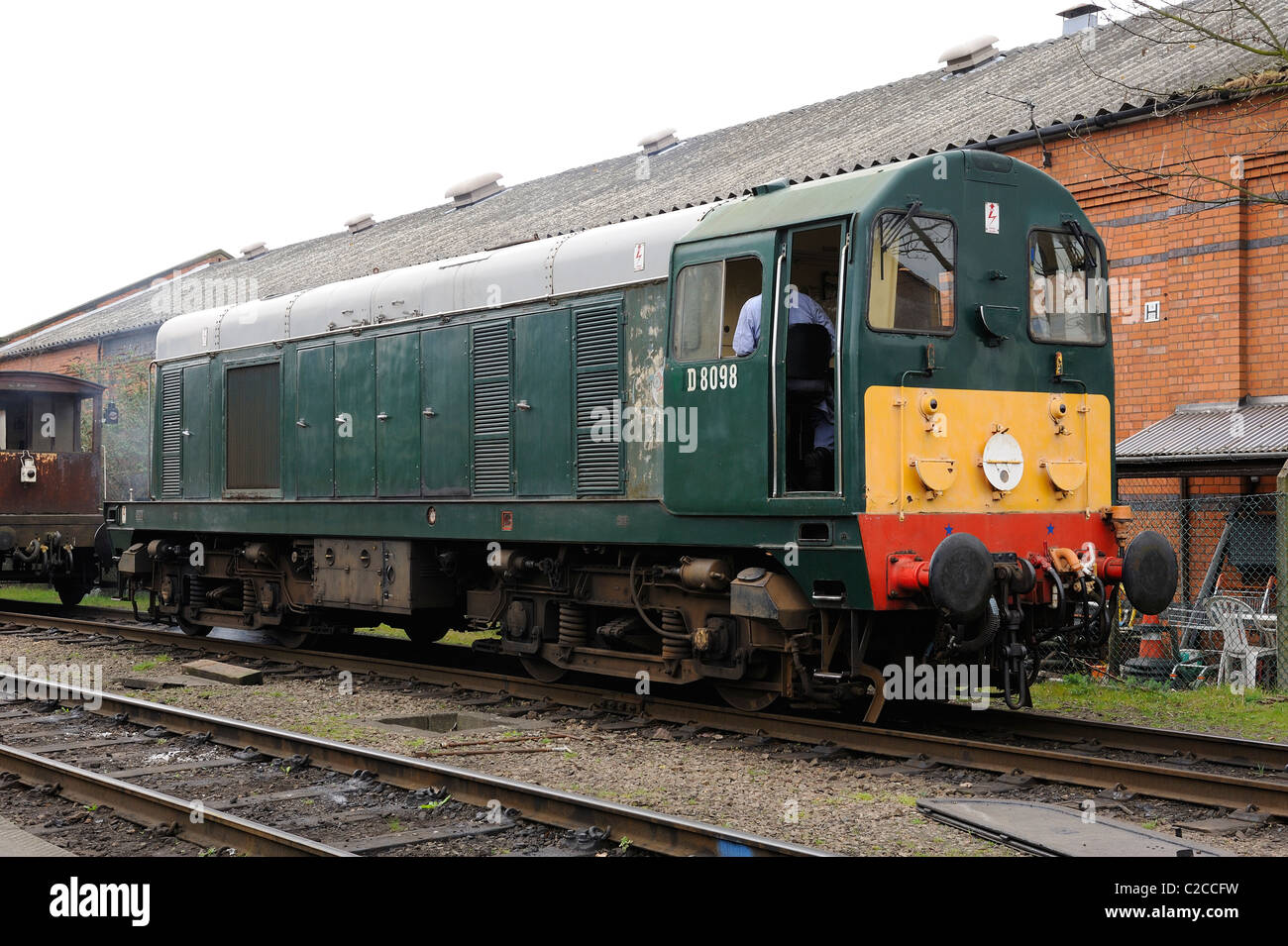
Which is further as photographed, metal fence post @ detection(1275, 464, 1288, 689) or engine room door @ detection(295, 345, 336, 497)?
engine room door @ detection(295, 345, 336, 497)

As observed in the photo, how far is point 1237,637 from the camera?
1095cm

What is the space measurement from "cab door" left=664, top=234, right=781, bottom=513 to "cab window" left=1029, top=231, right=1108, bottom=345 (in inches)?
74.7

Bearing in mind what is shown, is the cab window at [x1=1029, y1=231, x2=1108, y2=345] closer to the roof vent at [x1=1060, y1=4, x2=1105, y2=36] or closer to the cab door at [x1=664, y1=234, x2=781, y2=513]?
the cab door at [x1=664, y1=234, x2=781, y2=513]

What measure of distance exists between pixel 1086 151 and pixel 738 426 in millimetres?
7443

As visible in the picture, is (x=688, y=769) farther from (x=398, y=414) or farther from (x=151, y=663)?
(x=151, y=663)

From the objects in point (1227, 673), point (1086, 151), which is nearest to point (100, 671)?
point (1227, 673)

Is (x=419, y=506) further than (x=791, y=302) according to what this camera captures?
Yes

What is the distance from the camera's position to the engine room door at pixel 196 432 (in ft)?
45.8

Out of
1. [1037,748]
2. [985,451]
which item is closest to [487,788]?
[1037,748]

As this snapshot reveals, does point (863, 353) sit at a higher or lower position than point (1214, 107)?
lower

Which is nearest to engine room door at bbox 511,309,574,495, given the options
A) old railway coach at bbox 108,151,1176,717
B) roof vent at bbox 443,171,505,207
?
old railway coach at bbox 108,151,1176,717

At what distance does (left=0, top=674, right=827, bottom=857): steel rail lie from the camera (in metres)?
5.43

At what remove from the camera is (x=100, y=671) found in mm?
12148
